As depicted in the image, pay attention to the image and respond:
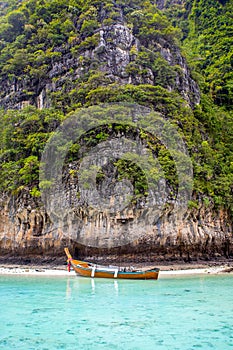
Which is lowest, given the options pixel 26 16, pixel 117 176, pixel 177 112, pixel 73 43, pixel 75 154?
pixel 117 176

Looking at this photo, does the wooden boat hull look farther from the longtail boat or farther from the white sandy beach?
the white sandy beach

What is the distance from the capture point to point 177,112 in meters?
27.8

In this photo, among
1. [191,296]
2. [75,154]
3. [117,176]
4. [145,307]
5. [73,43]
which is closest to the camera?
[145,307]

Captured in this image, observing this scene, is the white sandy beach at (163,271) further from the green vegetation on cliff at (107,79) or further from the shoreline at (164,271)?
the green vegetation on cliff at (107,79)

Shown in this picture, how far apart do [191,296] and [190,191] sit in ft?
35.5

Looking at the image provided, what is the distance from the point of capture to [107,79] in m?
29.0

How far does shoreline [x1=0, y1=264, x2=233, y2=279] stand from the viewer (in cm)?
2086

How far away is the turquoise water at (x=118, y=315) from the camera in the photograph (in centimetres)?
845

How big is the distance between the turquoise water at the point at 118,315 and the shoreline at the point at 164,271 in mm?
3307

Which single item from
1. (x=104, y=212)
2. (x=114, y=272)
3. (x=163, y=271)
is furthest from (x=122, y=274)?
(x=104, y=212)

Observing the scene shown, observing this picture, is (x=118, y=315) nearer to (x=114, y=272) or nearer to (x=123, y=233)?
(x=114, y=272)

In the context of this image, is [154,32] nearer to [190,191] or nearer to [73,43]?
[73,43]

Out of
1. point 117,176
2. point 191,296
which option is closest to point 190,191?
point 117,176

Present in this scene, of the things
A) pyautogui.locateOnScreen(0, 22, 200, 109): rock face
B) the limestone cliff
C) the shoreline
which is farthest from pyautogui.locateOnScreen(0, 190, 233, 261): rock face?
pyautogui.locateOnScreen(0, 22, 200, 109): rock face
